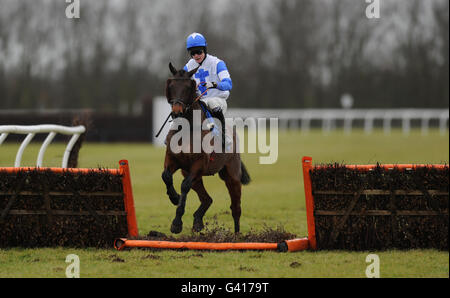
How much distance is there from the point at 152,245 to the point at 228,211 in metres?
3.33

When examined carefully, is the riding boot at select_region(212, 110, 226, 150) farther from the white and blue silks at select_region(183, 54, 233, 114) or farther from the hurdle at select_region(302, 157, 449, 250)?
the hurdle at select_region(302, 157, 449, 250)

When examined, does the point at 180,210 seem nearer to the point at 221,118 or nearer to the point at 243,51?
the point at 221,118

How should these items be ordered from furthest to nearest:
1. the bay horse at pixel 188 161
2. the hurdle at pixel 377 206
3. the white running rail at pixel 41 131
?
the white running rail at pixel 41 131 → the bay horse at pixel 188 161 → the hurdle at pixel 377 206

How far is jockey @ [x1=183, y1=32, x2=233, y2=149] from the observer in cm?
645

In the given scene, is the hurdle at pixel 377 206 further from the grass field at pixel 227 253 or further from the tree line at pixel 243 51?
the tree line at pixel 243 51

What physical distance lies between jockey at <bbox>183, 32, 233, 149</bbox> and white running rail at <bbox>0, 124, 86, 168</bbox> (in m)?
2.02

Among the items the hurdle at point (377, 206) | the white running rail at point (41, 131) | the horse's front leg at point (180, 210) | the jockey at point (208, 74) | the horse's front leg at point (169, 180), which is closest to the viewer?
the hurdle at point (377, 206)

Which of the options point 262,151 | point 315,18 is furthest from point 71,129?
point 315,18

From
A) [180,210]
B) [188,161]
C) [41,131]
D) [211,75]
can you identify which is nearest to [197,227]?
[180,210]

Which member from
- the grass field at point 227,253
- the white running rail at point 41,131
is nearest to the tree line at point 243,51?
the grass field at point 227,253

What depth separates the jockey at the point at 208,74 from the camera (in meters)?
6.45

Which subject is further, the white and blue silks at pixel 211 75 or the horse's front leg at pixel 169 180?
the white and blue silks at pixel 211 75

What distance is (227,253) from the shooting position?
580 cm

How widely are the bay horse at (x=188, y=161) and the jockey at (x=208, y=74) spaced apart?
0.88 ft
